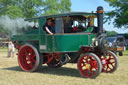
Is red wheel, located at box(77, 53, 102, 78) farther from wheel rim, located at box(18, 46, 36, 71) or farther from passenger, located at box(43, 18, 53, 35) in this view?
wheel rim, located at box(18, 46, 36, 71)

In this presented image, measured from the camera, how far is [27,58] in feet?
25.7

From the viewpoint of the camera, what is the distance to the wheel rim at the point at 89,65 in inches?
247

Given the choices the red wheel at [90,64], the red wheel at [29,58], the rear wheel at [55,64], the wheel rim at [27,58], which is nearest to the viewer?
the red wheel at [90,64]

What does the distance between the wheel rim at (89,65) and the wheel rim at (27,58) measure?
192cm

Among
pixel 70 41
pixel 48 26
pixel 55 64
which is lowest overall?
pixel 55 64

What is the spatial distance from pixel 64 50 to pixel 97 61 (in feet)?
3.74

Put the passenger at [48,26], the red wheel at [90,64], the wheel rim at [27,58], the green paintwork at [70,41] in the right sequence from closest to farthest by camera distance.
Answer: the red wheel at [90,64] < the green paintwork at [70,41] < the passenger at [48,26] < the wheel rim at [27,58]

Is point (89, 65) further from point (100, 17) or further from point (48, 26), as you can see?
point (48, 26)

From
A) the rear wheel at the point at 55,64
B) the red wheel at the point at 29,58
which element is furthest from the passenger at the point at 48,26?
the rear wheel at the point at 55,64

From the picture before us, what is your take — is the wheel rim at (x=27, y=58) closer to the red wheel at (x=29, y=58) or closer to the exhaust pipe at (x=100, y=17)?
the red wheel at (x=29, y=58)

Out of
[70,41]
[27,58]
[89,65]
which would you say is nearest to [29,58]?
[27,58]

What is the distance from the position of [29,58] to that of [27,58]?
12cm

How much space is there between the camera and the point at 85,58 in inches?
256

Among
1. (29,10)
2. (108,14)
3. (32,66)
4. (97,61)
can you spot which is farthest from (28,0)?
(97,61)
